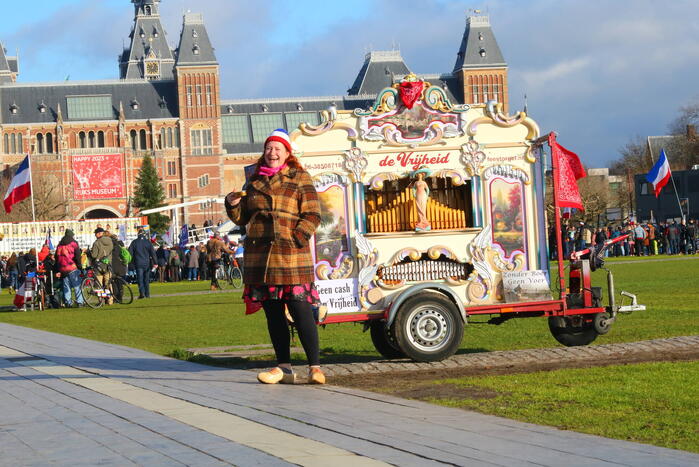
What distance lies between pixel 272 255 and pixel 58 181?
10594cm

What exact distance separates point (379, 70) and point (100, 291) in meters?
100

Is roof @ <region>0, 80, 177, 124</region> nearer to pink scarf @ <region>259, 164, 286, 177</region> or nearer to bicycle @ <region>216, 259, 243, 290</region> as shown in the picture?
bicycle @ <region>216, 259, 243, 290</region>

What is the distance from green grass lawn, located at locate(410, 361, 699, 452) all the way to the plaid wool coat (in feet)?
4.31

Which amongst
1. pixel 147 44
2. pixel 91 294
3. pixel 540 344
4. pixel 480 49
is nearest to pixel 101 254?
pixel 91 294

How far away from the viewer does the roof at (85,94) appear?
4535 inches

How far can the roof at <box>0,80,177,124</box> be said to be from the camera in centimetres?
11519

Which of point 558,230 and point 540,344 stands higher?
point 558,230

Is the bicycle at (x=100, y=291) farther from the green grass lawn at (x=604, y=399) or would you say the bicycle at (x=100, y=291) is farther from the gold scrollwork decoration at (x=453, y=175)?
the green grass lawn at (x=604, y=399)

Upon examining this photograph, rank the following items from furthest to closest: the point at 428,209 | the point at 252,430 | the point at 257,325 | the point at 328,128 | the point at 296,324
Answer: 1. the point at 257,325
2. the point at 428,209
3. the point at 328,128
4. the point at 296,324
5. the point at 252,430

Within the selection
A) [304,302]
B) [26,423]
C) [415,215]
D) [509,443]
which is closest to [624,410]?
[509,443]

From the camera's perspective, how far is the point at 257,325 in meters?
16.0

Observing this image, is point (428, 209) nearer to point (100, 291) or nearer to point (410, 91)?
point (410, 91)

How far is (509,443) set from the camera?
5.50 metres

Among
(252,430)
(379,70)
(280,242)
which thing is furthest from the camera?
(379,70)
